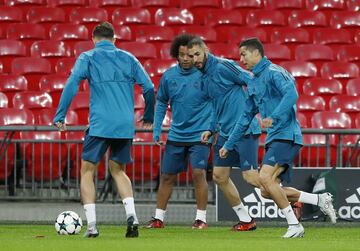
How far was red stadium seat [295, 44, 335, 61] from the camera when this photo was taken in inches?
669

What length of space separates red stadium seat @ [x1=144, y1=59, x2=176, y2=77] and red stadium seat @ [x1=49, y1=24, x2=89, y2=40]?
1.53 m

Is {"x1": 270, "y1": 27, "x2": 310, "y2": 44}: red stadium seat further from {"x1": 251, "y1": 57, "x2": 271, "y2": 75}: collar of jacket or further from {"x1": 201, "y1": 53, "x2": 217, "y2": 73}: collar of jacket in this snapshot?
{"x1": 251, "y1": 57, "x2": 271, "y2": 75}: collar of jacket

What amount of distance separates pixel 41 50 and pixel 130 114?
7236 mm

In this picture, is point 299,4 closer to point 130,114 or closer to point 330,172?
point 330,172

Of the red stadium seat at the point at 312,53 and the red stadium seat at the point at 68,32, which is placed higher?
the red stadium seat at the point at 68,32

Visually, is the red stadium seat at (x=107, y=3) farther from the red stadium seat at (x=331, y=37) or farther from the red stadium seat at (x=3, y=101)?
the red stadium seat at (x=3, y=101)

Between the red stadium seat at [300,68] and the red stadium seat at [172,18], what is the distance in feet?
6.98

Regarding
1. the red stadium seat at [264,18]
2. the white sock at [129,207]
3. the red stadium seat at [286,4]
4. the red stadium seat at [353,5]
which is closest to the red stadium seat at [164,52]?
the red stadium seat at [264,18]

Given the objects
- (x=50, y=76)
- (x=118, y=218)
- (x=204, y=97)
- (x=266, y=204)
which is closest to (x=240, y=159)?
(x=204, y=97)

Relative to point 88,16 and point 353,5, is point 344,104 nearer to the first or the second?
point 353,5

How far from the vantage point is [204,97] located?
1154cm

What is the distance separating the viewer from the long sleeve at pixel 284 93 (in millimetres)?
9594

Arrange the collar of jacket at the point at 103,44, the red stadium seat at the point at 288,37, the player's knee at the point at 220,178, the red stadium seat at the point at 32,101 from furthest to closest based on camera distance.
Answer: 1. the red stadium seat at the point at 288,37
2. the red stadium seat at the point at 32,101
3. the player's knee at the point at 220,178
4. the collar of jacket at the point at 103,44

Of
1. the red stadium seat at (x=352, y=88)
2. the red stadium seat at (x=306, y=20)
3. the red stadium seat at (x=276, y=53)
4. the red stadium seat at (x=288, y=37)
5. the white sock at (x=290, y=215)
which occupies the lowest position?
the white sock at (x=290, y=215)
